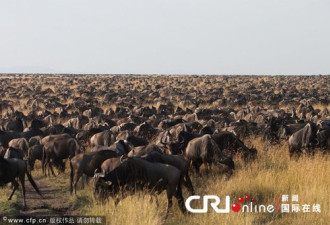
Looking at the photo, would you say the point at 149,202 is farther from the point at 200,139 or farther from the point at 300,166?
the point at 300,166

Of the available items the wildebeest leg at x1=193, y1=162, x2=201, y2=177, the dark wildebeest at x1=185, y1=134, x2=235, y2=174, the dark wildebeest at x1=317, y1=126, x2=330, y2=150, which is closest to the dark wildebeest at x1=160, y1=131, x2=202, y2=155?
the dark wildebeest at x1=185, y1=134, x2=235, y2=174

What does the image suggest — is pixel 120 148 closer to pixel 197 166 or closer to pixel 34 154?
pixel 197 166

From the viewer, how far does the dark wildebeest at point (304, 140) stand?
12.9 meters

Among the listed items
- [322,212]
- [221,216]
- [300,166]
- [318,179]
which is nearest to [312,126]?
[300,166]

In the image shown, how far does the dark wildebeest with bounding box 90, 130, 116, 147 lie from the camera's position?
14.2 m

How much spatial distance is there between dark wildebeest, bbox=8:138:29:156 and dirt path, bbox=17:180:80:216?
195cm

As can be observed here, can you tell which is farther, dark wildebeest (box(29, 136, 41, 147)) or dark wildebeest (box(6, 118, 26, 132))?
dark wildebeest (box(6, 118, 26, 132))

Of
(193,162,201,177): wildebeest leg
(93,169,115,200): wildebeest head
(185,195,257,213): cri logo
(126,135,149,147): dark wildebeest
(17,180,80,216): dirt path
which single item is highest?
(126,135,149,147): dark wildebeest

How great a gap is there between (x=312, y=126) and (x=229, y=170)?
3521 mm

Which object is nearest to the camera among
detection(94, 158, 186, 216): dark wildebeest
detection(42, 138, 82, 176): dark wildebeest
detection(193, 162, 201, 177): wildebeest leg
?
detection(94, 158, 186, 216): dark wildebeest

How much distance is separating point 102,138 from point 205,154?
15.0 ft

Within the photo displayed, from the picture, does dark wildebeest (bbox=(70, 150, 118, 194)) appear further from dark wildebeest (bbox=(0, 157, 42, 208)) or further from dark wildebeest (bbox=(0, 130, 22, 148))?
dark wildebeest (bbox=(0, 130, 22, 148))

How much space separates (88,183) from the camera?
11172mm

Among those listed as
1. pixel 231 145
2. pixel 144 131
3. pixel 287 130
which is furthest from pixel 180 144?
pixel 287 130
